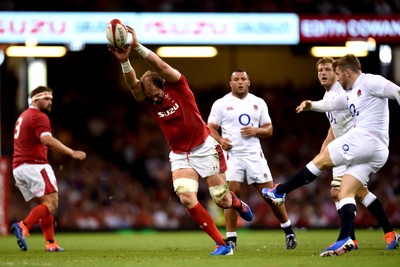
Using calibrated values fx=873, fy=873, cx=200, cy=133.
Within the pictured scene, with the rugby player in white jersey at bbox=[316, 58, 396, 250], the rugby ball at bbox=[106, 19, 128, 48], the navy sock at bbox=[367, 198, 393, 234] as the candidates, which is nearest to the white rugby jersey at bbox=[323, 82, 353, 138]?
the rugby player in white jersey at bbox=[316, 58, 396, 250]

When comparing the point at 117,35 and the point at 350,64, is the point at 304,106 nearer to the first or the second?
the point at 350,64

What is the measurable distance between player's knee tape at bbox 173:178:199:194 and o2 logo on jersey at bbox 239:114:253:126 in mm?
2321

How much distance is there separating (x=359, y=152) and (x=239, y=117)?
3.06m

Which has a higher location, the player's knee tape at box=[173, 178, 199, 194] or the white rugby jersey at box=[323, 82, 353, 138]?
the white rugby jersey at box=[323, 82, 353, 138]

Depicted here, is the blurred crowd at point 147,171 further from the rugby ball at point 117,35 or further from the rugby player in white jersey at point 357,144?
the rugby player in white jersey at point 357,144

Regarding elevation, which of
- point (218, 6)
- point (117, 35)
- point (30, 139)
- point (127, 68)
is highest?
point (218, 6)

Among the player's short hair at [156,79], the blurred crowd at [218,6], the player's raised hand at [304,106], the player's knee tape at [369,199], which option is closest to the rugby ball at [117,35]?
the player's short hair at [156,79]

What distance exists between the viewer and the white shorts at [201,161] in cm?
1048

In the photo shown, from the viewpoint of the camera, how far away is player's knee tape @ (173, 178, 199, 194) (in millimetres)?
10219

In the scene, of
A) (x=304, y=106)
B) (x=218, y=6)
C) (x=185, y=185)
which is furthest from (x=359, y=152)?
(x=218, y=6)

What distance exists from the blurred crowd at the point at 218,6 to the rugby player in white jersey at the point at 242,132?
22.1 feet

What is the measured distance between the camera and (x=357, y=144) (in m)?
9.70

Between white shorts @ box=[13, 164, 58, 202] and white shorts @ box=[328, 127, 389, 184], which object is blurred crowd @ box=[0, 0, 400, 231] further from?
white shorts @ box=[328, 127, 389, 184]

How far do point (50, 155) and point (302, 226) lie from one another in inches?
284
